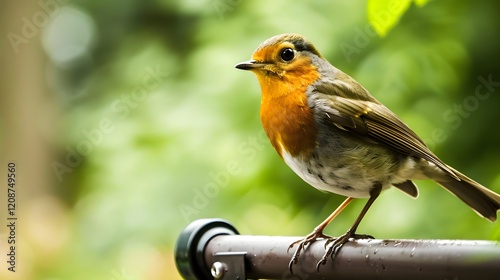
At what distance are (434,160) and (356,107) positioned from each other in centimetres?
31

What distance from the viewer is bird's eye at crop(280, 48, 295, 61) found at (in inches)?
99.4

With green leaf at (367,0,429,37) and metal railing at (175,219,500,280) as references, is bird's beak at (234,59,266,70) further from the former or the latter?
green leaf at (367,0,429,37)

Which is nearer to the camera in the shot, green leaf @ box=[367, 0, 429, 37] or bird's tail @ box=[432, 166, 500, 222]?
green leaf @ box=[367, 0, 429, 37]

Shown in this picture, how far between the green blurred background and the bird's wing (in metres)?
0.25

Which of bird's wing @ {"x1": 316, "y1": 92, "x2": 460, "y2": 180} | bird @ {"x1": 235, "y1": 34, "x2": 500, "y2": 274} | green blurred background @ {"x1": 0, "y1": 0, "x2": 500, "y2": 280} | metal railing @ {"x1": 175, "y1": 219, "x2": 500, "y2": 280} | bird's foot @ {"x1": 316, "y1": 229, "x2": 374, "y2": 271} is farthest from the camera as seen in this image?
green blurred background @ {"x1": 0, "y1": 0, "x2": 500, "y2": 280}

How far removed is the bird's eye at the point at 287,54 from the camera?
253 cm

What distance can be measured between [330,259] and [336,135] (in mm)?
634

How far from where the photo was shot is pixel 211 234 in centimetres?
223

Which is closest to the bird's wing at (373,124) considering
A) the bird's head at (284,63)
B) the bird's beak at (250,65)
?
the bird's head at (284,63)

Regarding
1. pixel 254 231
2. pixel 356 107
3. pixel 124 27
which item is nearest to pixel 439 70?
pixel 356 107

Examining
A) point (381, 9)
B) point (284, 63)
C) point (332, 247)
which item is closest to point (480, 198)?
point (332, 247)

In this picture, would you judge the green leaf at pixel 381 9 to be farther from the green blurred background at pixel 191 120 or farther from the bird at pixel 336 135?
the bird at pixel 336 135

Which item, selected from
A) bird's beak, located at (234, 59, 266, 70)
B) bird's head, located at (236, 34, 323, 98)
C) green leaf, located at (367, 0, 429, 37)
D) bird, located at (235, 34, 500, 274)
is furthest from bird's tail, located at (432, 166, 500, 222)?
green leaf, located at (367, 0, 429, 37)

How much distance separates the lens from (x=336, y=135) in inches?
95.7
